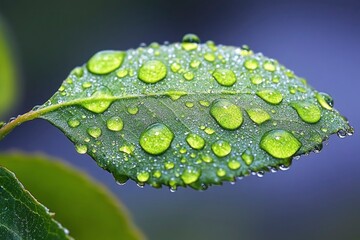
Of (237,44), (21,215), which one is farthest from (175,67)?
(237,44)

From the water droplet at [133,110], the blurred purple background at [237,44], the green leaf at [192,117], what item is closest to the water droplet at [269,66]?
the green leaf at [192,117]

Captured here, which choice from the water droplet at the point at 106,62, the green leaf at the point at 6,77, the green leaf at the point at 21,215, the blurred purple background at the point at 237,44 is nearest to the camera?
the green leaf at the point at 21,215

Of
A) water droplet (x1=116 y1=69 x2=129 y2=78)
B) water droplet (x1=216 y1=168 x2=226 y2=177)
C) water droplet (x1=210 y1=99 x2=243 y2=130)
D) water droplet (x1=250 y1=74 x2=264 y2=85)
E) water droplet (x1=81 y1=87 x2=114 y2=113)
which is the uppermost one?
water droplet (x1=250 y1=74 x2=264 y2=85)

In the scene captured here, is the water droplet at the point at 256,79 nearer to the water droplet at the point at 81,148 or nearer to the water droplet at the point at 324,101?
the water droplet at the point at 324,101

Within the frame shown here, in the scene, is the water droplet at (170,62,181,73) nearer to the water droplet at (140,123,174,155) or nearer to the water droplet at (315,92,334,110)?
the water droplet at (140,123,174,155)

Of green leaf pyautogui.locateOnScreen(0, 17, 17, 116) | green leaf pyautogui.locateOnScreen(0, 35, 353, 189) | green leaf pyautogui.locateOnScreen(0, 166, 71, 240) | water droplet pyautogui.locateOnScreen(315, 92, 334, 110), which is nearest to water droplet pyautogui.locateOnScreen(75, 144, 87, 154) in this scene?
green leaf pyautogui.locateOnScreen(0, 35, 353, 189)

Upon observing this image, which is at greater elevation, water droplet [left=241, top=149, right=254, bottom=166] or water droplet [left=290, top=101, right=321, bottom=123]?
water droplet [left=290, top=101, right=321, bottom=123]

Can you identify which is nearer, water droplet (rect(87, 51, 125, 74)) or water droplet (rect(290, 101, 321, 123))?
water droplet (rect(290, 101, 321, 123))

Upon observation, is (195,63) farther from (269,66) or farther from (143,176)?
(143,176)
